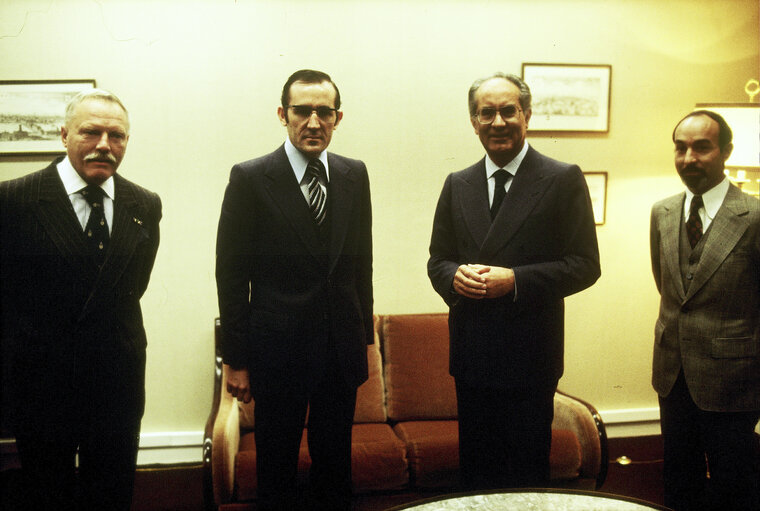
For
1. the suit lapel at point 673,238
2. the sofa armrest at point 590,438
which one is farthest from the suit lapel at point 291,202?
the sofa armrest at point 590,438

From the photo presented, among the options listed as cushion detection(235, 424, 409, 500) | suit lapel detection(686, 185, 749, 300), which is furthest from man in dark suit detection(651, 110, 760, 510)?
cushion detection(235, 424, 409, 500)

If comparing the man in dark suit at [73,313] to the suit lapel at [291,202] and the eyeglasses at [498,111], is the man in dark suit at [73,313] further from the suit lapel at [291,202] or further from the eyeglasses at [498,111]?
the eyeglasses at [498,111]

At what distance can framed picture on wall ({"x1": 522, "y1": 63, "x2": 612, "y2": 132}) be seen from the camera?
3543 mm

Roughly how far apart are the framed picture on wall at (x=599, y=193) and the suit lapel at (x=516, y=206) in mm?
1788

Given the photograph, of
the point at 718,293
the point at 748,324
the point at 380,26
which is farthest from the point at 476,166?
the point at 380,26

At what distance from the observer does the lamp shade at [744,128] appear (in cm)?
288

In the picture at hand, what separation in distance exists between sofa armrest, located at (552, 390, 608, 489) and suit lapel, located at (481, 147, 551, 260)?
A: 1.34m

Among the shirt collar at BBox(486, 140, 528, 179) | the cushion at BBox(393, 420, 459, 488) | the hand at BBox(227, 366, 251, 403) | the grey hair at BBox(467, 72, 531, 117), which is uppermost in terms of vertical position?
the grey hair at BBox(467, 72, 531, 117)

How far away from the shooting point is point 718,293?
2234mm

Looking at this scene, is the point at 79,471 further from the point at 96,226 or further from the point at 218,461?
the point at 96,226

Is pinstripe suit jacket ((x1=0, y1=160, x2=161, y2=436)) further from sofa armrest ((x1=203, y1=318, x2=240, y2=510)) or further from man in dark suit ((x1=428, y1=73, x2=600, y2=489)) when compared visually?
man in dark suit ((x1=428, y1=73, x2=600, y2=489))

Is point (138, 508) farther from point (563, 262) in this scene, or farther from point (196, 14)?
point (196, 14)

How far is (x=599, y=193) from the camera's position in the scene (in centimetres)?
367

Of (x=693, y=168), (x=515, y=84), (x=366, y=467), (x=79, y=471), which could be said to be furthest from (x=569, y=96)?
(x=79, y=471)
